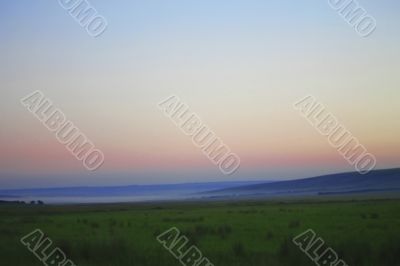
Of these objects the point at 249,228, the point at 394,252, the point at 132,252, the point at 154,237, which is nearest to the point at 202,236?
the point at 154,237

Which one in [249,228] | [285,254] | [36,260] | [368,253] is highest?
[249,228]

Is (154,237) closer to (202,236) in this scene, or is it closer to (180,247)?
(202,236)

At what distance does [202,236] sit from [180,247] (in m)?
5.09

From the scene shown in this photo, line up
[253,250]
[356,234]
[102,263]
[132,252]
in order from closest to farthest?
[102,263], [132,252], [253,250], [356,234]

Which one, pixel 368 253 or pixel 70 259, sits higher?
pixel 368 253

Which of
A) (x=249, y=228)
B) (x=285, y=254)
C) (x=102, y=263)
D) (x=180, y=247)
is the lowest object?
(x=102, y=263)

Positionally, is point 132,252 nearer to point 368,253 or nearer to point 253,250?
point 253,250

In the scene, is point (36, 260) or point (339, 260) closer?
point (339, 260)

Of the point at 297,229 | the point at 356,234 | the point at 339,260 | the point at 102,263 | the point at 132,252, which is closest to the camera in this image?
the point at 339,260

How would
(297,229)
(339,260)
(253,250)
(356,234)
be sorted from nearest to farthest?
1. (339,260)
2. (253,250)
3. (356,234)
4. (297,229)

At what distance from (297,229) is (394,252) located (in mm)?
10058

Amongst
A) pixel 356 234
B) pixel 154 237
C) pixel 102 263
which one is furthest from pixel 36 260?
pixel 356 234

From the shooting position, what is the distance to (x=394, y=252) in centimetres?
1368

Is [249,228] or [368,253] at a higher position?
[249,228]
